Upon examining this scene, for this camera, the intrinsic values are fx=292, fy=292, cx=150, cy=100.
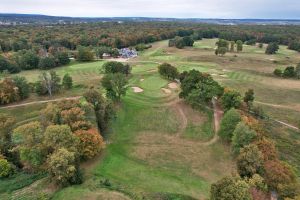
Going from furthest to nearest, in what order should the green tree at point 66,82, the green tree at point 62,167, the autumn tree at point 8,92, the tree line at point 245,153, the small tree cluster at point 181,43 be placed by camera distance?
the small tree cluster at point 181,43 < the green tree at point 66,82 < the autumn tree at point 8,92 < the green tree at point 62,167 < the tree line at point 245,153

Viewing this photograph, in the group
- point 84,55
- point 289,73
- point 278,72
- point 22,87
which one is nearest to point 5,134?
point 22,87

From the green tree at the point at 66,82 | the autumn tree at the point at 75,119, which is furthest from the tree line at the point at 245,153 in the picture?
the green tree at the point at 66,82

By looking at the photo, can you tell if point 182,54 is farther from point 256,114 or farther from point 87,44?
point 256,114

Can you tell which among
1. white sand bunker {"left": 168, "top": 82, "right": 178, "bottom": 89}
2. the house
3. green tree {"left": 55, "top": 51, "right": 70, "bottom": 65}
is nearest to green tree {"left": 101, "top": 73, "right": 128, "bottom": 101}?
white sand bunker {"left": 168, "top": 82, "right": 178, "bottom": 89}

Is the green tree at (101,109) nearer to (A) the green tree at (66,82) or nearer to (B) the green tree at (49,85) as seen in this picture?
(B) the green tree at (49,85)

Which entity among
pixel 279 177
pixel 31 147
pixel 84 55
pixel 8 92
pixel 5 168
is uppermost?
pixel 84 55

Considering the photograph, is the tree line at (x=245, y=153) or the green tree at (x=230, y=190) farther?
the tree line at (x=245, y=153)

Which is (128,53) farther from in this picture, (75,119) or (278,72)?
(75,119)

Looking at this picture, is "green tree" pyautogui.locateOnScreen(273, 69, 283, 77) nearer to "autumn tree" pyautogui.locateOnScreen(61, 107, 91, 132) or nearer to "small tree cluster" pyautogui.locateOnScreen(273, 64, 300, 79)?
"small tree cluster" pyautogui.locateOnScreen(273, 64, 300, 79)
